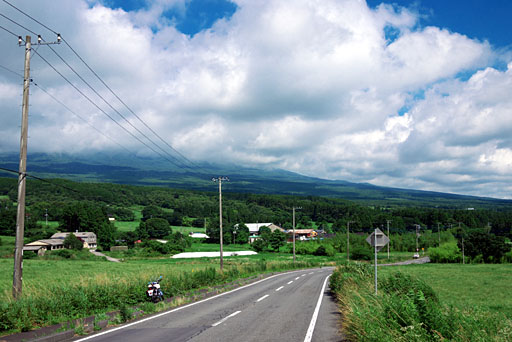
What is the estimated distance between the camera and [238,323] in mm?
11648

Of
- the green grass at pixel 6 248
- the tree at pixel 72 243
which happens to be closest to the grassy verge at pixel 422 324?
the green grass at pixel 6 248

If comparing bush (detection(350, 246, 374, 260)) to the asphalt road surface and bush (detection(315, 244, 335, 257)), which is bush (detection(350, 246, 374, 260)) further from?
the asphalt road surface

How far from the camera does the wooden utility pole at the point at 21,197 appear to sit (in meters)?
12.2

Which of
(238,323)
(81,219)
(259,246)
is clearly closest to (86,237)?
(81,219)

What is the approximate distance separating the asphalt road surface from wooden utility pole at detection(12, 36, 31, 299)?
4010 millimetres

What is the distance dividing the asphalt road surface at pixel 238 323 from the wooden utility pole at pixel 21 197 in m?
4.01

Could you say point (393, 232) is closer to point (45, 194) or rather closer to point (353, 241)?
point (353, 241)

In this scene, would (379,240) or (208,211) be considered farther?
(208,211)

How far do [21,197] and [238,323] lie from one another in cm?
846

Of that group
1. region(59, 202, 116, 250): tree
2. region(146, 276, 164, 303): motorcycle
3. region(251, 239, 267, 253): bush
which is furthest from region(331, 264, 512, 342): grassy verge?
region(59, 202, 116, 250): tree

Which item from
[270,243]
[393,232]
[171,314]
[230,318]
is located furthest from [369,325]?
[393,232]

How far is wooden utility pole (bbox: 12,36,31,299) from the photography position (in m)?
12.2

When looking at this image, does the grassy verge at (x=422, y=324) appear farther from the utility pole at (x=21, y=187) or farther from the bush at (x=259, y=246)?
the bush at (x=259, y=246)

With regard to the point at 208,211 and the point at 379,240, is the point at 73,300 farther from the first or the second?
the point at 208,211
